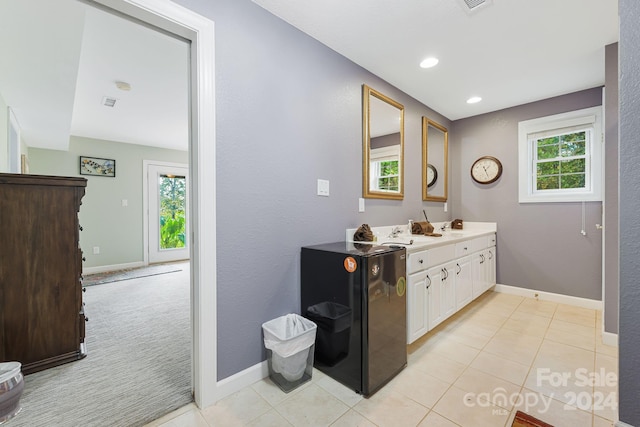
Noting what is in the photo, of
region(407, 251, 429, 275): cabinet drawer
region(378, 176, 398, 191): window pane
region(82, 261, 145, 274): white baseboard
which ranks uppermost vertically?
region(378, 176, 398, 191): window pane

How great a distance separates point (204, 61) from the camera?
1.50 meters

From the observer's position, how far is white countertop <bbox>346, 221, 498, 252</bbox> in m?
2.19

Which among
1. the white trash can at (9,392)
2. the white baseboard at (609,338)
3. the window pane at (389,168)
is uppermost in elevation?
the window pane at (389,168)

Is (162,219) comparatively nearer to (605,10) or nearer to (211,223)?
(211,223)

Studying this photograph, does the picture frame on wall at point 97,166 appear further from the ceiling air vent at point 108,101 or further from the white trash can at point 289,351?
the white trash can at point 289,351

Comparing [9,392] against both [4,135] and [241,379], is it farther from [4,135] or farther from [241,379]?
[4,135]

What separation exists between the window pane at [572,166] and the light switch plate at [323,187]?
3.06 m

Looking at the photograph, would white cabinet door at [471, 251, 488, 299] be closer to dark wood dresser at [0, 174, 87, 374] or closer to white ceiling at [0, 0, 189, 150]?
white ceiling at [0, 0, 189, 150]

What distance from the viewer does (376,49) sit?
2234mm

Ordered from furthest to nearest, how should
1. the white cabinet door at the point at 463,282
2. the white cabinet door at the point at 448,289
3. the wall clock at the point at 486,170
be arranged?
the wall clock at the point at 486,170 < the white cabinet door at the point at 463,282 < the white cabinet door at the point at 448,289

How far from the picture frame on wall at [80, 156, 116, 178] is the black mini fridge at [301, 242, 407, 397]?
4926mm

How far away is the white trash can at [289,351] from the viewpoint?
5.33 ft

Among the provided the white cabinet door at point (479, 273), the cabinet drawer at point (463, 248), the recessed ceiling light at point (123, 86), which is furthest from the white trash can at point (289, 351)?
the recessed ceiling light at point (123, 86)

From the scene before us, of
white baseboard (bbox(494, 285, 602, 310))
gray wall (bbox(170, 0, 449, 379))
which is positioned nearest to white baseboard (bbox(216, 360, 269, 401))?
gray wall (bbox(170, 0, 449, 379))
